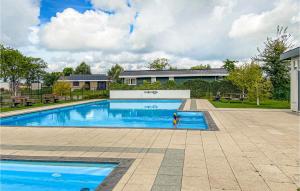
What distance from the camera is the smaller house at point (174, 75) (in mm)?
33750

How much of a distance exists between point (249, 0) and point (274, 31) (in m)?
16.6

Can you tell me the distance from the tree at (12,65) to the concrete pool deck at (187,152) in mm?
20526

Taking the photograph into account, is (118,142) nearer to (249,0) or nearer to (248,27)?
(249,0)

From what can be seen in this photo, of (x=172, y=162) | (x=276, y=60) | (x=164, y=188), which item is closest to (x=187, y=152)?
(x=172, y=162)

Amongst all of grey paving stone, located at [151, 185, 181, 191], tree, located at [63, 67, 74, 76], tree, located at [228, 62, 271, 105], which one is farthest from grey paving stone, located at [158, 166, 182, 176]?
tree, located at [63, 67, 74, 76]

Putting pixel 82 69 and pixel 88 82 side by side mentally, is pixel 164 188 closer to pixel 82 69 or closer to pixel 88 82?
pixel 88 82

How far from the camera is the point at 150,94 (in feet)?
96.1

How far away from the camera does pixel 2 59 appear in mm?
25719

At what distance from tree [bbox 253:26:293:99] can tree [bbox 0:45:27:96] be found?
86.4 feet

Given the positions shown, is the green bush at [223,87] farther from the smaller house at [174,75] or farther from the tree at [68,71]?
the tree at [68,71]

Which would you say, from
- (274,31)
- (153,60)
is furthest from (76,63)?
(274,31)

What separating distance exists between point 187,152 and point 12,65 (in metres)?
26.7

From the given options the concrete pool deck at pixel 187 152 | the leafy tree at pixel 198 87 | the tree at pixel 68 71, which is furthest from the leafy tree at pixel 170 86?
the tree at pixel 68 71

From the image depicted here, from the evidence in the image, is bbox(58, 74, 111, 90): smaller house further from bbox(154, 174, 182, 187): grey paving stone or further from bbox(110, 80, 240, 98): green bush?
bbox(154, 174, 182, 187): grey paving stone
